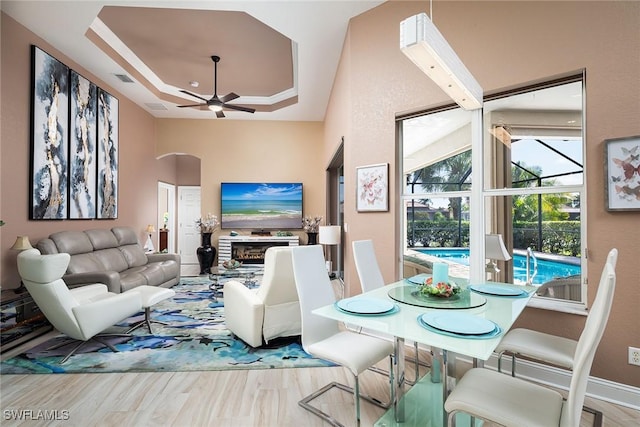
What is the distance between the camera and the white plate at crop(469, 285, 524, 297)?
2.00 metres

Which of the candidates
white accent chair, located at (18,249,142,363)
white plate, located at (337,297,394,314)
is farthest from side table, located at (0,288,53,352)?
white plate, located at (337,297,394,314)

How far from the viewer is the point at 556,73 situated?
7.19 feet

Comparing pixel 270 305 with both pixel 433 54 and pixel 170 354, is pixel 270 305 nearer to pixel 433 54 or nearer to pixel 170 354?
pixel 170 354

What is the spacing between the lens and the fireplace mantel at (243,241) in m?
6.56

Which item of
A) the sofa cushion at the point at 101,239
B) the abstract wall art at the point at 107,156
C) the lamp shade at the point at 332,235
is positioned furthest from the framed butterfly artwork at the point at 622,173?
the abstract wall art at the point at 107,156

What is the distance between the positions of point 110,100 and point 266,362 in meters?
5.12

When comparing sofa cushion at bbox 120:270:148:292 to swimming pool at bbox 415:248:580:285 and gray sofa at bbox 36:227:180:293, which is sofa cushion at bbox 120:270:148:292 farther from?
swimming pool at bbox 415:248:580:285

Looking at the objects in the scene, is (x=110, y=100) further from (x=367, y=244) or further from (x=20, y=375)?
(x=367, y=244)

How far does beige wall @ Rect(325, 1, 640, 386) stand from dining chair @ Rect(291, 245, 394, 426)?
3.92 ft

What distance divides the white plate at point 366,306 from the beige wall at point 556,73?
4.50 ft

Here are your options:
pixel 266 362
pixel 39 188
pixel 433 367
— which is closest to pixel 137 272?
pixel 39 188

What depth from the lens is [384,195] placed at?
3.14 metres

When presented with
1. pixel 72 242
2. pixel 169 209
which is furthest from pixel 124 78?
pixel 169 209

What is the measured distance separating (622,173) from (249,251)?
6099mm
